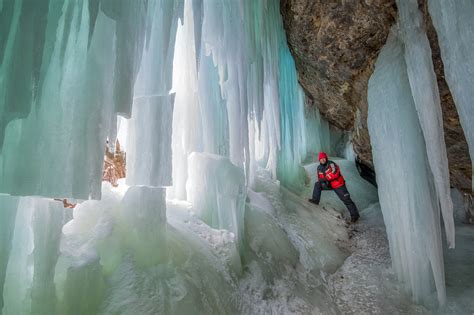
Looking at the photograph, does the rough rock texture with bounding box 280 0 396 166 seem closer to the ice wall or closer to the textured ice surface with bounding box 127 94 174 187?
the textured ice surface with bounding box 127 94 174 187

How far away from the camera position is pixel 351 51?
517cm

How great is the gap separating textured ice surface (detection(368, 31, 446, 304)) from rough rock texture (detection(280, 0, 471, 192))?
1.25ft

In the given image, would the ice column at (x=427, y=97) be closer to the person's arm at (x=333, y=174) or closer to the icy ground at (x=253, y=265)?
the icy ground at (x=253, y=265)

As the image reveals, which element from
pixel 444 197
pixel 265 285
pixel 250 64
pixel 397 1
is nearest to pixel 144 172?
pixel 265 285

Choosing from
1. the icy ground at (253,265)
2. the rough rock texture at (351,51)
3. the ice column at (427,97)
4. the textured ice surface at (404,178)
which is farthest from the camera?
the rough rock texture at (351,51)

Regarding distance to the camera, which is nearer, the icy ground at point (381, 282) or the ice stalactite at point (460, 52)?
the ice stalactite at point (460, 52)

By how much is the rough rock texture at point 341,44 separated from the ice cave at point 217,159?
35 mm

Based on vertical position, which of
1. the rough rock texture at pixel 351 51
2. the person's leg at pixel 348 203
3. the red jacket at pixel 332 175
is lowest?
the person's leg at pixel 348 203

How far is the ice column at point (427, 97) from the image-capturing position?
3.20m

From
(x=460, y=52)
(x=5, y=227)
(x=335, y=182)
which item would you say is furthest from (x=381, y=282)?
(x=5, y=227)

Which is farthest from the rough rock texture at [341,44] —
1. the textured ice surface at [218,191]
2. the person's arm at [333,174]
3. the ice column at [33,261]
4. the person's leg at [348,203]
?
the ice column at [33,261]

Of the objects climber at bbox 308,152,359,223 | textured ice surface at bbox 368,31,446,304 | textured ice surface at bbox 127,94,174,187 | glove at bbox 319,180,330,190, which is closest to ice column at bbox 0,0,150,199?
textured ice surface at bbox 127,94,174,187

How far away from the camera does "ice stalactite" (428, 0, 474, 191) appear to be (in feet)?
8.74

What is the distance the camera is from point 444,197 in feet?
10.4
